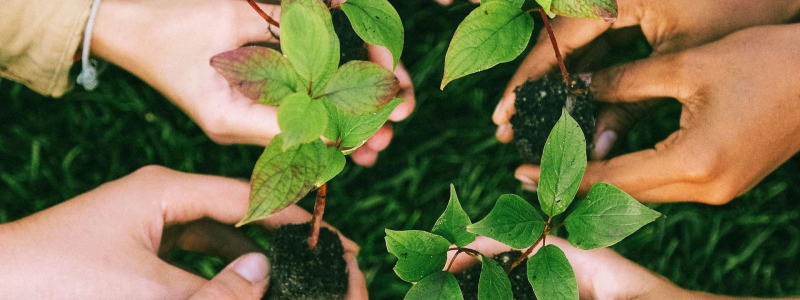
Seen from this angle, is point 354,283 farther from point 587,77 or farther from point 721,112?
point 721,112

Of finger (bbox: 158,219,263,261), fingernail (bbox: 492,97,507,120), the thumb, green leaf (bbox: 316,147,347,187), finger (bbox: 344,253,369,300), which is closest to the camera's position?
green leaf (bbox: 316,147,347,187)

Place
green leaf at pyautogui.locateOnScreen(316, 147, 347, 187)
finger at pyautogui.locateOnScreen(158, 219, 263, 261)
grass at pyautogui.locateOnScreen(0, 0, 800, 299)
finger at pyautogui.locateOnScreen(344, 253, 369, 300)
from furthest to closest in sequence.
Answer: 1. grass at pyautogui.locateOnScreen(0, 0, 800, 299)
2. finger at pyautogui.locateOnScreen(158, 219, 263, 261)
3. finger at pyautogui.locateOnScreen(344, 253, 369, 300)
4. green leaf at pyautogui.locateOnScreen(316, 147, 347, 187)

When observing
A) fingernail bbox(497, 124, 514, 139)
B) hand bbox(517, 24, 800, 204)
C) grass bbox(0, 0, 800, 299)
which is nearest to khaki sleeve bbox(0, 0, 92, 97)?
grass bbox(0, 0, 800, 299)

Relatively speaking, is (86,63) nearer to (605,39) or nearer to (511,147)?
(511,147)

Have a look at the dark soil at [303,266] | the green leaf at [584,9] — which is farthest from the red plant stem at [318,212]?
the green leaf at [584,9]

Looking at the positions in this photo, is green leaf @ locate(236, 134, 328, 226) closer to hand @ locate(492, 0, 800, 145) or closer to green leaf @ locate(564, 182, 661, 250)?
green leaf @ locate(564, 182, 661, 250)

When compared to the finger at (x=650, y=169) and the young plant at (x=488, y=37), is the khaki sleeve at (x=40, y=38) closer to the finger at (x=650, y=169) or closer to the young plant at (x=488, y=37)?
the young plant at (x=488, y=37)

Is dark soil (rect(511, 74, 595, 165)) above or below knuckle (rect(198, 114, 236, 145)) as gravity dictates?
above
